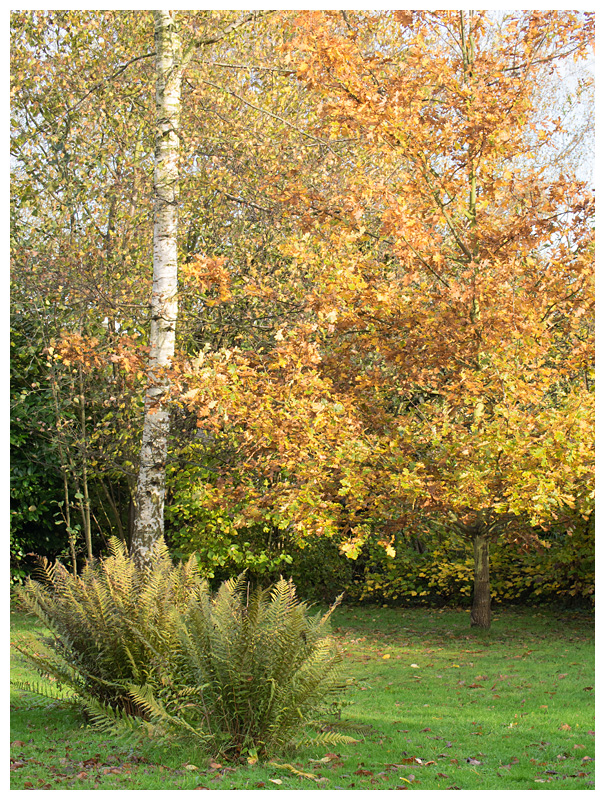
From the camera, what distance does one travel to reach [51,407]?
10.0 m

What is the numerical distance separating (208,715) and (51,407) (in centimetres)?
653

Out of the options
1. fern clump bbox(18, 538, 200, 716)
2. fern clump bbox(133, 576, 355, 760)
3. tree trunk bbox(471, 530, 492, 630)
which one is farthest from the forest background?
fern clump bbox(133, 576, 355, 760)

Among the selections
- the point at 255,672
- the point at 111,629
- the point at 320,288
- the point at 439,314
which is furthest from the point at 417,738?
the point at 320,288

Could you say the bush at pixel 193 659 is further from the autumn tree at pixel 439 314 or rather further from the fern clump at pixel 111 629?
the autumn tree at pixel 439 314

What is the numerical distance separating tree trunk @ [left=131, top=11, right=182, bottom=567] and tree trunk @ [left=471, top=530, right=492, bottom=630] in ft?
13.9

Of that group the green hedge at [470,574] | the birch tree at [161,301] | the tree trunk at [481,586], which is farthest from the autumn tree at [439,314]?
the green hedge at [470,574]

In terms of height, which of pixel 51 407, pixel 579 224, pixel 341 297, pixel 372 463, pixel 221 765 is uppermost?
pixel 579 224

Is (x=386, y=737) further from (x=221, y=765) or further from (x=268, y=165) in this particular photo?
(x=268, y=165)

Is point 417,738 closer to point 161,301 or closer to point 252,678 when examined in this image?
point 252,678

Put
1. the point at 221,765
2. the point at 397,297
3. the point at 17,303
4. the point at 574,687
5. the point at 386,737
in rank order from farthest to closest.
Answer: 1. the point at 17,303
2. the point at 397,297
3. the point at 574,687
4. the point at 386,737
5. the point at 221,765

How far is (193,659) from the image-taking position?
14.7 feet

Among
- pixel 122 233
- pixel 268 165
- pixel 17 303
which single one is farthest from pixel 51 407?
pixel 268 165

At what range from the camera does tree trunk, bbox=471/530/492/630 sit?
30.8ft

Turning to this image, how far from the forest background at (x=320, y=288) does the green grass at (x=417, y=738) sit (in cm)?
137
